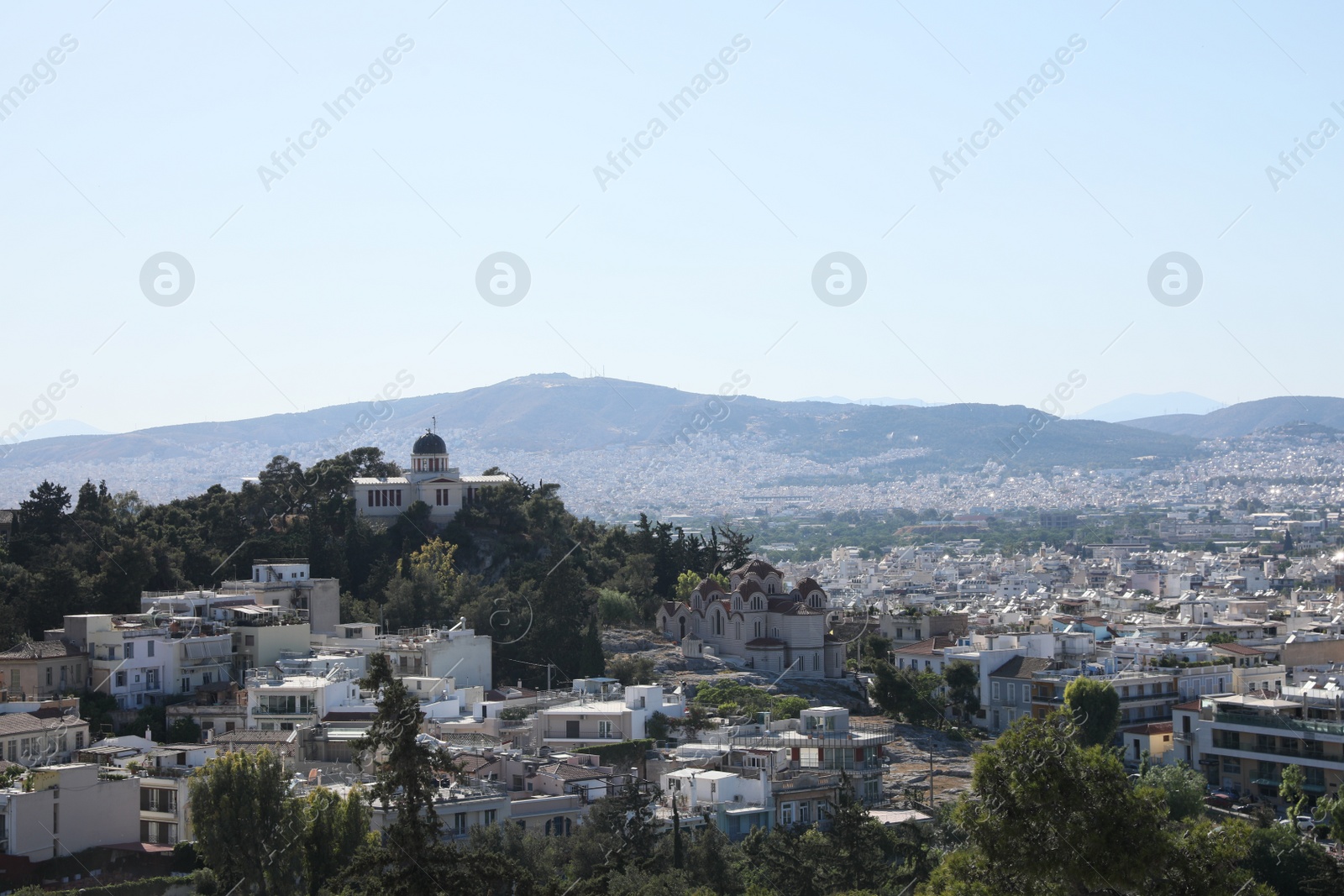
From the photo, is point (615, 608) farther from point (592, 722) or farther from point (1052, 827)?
point (1052, 827)

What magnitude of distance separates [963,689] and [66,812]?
1017 inches

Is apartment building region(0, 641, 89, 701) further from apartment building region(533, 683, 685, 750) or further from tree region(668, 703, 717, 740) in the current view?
tree region(668, 703, 717, 740)

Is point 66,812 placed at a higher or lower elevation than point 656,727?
lower

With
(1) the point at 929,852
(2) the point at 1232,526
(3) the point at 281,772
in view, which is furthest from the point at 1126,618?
(2) the point at 1232,526

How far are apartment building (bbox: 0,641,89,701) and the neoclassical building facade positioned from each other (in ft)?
58.3

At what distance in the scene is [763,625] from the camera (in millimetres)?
48062

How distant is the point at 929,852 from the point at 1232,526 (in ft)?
550

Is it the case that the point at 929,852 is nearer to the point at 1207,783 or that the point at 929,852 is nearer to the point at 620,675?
the point at 1207,783

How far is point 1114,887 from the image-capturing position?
55.5 feet

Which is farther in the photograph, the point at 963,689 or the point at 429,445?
the point at 429,445

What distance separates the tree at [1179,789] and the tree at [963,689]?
11.3 metres

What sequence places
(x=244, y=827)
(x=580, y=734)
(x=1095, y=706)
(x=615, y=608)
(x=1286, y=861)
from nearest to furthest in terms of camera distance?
(x=244, y=827) → (x=1286, y=861) → (x=580, y=734) → (x=1095, y=706) → (x=615, y=608)

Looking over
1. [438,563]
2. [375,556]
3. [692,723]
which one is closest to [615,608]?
[438,563]

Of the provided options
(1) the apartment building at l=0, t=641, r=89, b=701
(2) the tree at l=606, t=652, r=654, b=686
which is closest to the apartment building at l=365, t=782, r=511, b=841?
(1) the apartment building at l=0, t=641, r=89, b=701
